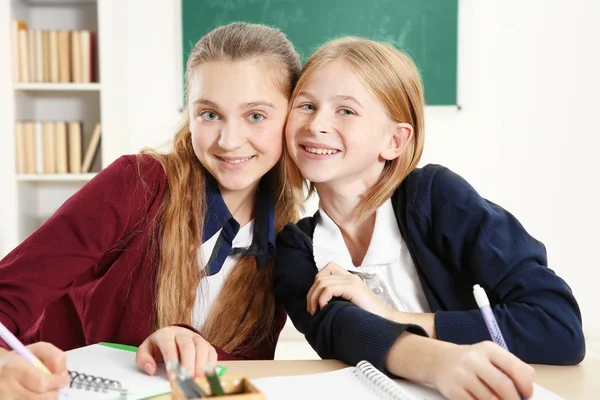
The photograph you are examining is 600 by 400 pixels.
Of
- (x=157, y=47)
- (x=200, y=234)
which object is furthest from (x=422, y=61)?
(x=200, y=234)

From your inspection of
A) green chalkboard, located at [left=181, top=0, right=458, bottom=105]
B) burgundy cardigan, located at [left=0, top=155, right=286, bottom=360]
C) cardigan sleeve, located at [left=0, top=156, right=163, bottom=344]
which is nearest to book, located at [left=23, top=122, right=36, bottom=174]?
green chalkboard, located at [left=181, top=0, right=458, bottom=105]

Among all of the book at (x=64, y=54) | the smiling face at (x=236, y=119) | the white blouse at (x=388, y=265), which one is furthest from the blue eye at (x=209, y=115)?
the book at (x=64, y=54)

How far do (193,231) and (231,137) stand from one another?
22cm

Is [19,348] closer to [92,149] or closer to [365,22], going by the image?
[92,149]

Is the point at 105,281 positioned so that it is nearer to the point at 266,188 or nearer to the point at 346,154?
the point at 266,188

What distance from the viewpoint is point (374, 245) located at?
1259mm

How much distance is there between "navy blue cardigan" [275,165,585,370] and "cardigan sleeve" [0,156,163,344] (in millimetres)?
322

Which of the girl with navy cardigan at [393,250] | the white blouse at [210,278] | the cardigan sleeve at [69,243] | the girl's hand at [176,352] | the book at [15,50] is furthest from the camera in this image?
the book at [15,50]

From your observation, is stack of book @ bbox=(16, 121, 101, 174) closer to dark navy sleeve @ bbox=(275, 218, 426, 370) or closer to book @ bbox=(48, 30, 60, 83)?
book @ bbox=(48, 30, 60, 83)

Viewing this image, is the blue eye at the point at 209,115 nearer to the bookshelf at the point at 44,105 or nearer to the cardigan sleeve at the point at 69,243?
the cardigan sleeve at the point at 69,243

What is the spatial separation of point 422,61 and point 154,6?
1490mm

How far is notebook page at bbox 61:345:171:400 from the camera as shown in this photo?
0.79 m

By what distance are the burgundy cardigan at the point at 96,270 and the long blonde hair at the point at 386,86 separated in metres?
0.36

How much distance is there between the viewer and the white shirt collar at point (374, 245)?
125 cm
